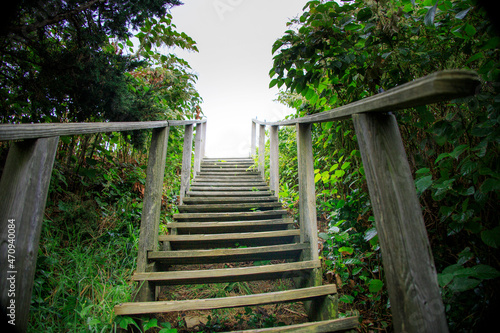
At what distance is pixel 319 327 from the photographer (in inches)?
48.4

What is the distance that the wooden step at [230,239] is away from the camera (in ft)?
6.88

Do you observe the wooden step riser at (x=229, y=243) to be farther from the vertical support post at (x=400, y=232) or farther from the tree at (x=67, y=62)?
the vertical support post at (x=400, y=232)

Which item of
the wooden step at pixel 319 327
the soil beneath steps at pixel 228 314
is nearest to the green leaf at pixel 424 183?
the wooden step at pixel 319 327

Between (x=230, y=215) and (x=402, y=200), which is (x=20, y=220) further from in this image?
(x=230, y=215)

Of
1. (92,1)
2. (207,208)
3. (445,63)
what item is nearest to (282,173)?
(207,208)

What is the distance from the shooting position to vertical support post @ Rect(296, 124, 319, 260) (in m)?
1.83

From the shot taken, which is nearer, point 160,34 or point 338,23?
point 338,23

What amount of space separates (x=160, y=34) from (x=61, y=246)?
8.28ft

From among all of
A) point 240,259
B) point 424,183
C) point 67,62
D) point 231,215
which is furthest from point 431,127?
point 67,62

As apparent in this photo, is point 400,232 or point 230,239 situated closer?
point 400,232

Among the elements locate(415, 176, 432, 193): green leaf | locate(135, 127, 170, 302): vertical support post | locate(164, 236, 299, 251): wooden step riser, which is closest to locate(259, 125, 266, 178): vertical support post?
locate(164, 236, 299, 251): wooden step riser

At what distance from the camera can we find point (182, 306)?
1330mm

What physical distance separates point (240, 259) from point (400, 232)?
57.1 inches

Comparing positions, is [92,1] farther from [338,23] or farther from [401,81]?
[401,81]
